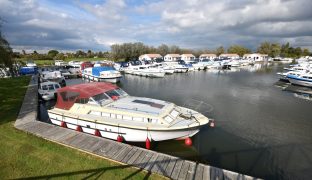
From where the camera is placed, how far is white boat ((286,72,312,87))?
108 ft

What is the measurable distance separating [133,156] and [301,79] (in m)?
38.3

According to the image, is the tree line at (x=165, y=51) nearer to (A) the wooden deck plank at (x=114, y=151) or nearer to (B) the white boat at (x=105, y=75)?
(B) the white boat at (x=105, y=75)

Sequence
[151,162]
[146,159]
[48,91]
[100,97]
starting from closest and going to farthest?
[151,162]
[146,159]
[100,97]
[48,91]

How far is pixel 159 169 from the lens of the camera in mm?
7176

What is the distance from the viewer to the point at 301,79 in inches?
1334

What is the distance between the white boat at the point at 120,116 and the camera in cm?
1053

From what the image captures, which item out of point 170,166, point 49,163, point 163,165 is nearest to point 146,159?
point 163,165

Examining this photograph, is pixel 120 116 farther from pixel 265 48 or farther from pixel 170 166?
pixel 265 48

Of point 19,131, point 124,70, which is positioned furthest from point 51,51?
point 19,131

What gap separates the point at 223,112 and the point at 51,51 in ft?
451

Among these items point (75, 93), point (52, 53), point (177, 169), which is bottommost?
point (177, 169)

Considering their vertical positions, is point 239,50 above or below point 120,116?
above

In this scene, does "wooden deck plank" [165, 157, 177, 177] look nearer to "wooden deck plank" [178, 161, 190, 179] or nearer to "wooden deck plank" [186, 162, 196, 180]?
"wooden deck plank" [178, 161, 190, 179]

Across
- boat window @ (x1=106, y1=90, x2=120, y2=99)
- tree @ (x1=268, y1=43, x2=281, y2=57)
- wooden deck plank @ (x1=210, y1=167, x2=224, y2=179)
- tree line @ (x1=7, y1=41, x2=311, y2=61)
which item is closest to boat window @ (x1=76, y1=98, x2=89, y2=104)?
boat window @ (x1=106, y1=90, x2=120, y2=99)
